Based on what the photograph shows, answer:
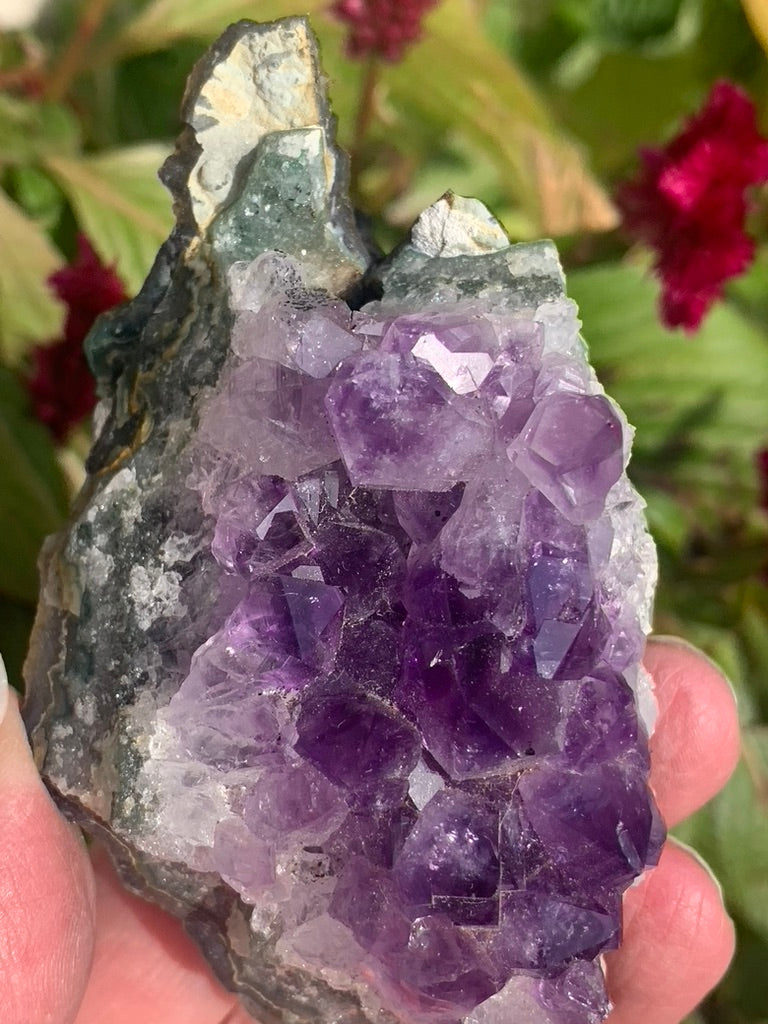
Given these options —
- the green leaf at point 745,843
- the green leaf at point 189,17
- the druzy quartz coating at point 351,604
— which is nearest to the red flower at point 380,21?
the green leaf at point 189,17

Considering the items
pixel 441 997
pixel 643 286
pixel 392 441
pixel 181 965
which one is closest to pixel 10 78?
pixel 643 286

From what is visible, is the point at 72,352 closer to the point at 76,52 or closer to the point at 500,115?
the point at 76,52

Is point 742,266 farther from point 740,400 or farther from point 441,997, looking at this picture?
point 441,997

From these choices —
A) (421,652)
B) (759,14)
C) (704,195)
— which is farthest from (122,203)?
(421,652)

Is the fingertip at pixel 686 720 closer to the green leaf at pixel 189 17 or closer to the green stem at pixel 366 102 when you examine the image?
the green stem at pixel 366 102

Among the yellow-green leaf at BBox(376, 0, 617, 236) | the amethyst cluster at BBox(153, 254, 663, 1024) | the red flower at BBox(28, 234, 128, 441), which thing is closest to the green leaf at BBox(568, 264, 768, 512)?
the yellow-green leaf at BBox(376, 0, 617, 236)

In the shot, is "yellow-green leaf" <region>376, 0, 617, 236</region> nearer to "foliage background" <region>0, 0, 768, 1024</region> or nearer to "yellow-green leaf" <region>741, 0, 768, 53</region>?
"foliage background" <region>0, 0, 768, 1024</region>
